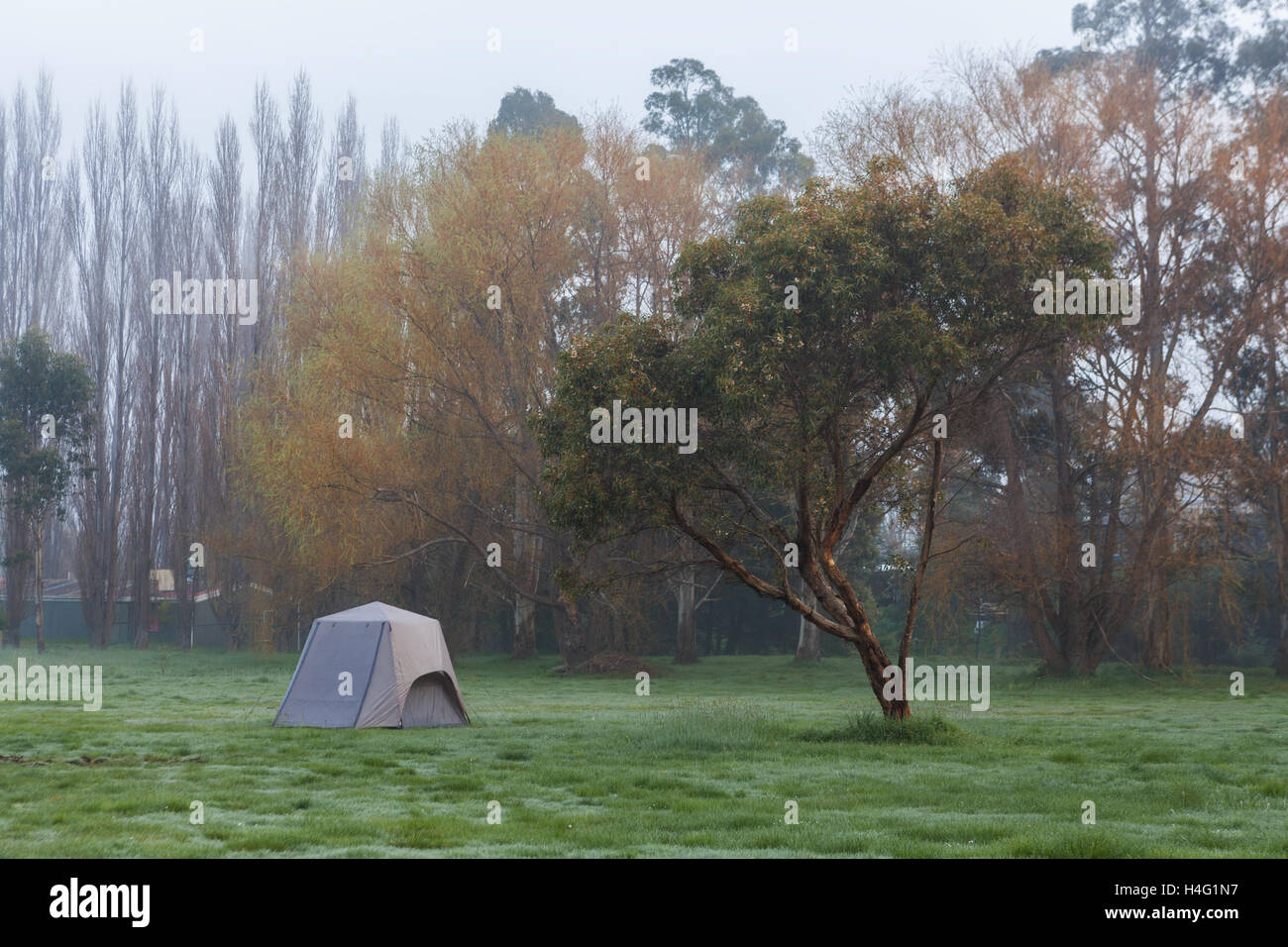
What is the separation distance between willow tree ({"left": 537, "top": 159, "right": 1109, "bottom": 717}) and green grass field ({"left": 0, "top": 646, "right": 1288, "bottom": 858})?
2.48 metres

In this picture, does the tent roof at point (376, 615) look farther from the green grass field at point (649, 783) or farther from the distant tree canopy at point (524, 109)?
the distant tree canopy at point (524, 109)

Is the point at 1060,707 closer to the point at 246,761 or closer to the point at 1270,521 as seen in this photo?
the point at 1270,521

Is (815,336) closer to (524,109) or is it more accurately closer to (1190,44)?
(1190,44)

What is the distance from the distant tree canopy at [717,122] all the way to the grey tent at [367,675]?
3995cm

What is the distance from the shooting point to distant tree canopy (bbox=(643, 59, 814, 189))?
53.9 m

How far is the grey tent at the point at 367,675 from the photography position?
16875mm

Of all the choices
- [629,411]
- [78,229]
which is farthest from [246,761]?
→ [78,229]

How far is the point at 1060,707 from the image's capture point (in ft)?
74.4
